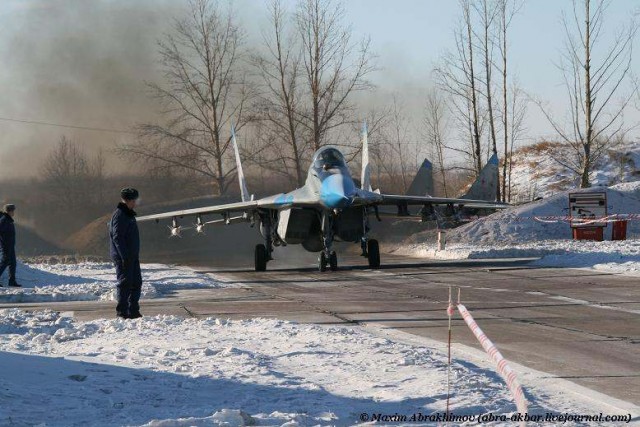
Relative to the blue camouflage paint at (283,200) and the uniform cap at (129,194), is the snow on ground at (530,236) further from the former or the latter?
the uniform cap at (129,194)

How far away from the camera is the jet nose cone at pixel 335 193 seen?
939 inches

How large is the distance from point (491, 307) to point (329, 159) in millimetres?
11927

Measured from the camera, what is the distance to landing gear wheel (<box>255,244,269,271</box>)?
1160 inches

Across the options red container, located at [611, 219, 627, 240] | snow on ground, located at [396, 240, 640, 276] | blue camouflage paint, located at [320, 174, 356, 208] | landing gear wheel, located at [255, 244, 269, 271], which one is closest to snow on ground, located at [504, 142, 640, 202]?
red container, located at [611, 219, 627, 240]

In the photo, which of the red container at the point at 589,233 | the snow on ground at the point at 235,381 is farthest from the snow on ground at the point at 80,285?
the red container at the point at 589,233

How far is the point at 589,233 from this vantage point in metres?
35.8

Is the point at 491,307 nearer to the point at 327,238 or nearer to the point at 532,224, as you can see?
the point at 327,238

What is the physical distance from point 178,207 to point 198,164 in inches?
281

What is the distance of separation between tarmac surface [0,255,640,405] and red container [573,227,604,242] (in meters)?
10.7

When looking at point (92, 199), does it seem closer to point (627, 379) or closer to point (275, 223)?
point (275, 223)

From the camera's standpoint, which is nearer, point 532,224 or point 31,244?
point 532,224

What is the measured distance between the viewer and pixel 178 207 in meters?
52.9

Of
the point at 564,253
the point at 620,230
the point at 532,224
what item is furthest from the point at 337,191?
the point at 532,224

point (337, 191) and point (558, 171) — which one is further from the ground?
point (558, 171)
